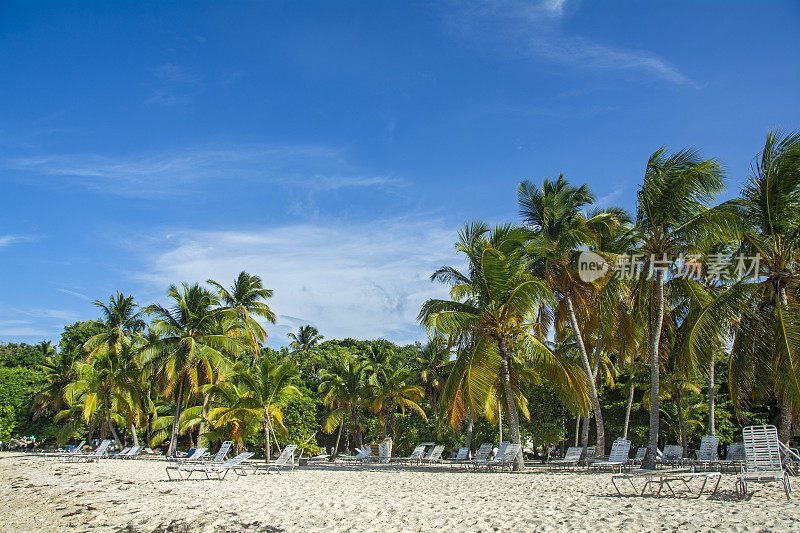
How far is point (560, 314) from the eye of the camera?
19406 millimetres

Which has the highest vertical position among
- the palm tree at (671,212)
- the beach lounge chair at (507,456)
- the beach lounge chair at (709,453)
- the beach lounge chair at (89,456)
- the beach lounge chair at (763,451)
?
the palm tree at (671,212)

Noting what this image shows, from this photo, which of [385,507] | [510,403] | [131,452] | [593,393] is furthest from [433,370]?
[385,507]

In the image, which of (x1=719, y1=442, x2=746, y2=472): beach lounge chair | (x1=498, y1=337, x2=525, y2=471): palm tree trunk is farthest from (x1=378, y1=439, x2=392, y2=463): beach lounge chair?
(x1=719, y1=442, x2=746, y2=472): beach lounge chair

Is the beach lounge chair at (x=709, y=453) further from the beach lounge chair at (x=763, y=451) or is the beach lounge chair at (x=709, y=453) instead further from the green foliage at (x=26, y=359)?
the green foliage at (x=26, y=359)

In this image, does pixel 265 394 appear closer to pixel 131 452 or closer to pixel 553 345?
pixel 131 452

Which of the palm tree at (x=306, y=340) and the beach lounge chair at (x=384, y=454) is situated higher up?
the palm tree at (x=306, y=340)

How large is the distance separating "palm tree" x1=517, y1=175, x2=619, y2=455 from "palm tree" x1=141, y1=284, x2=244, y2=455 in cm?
1574

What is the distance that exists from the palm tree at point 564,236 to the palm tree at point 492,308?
0.94m

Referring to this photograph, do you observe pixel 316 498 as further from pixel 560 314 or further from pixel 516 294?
pixel 560 314

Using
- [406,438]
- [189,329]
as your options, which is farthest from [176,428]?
[406,438]

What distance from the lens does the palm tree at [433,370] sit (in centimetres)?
3204

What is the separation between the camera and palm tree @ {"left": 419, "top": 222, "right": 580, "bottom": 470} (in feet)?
52.2

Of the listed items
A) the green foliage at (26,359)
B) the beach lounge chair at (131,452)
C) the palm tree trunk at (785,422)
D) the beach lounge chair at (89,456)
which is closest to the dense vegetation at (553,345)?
the palm tree trunk at (785,422)

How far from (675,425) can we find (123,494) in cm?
2205
